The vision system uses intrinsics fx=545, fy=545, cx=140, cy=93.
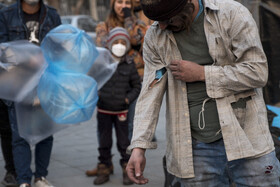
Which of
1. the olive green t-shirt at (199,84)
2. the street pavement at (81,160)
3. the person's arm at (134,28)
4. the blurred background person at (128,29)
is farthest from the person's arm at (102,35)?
the olive green t-shirt at (199,84)

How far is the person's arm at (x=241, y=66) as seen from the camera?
8.41 ft

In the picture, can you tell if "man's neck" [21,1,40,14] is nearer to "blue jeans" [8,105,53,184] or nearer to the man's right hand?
"blue jeans" [8,105,53,184]

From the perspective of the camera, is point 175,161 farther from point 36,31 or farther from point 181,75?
point 36,31

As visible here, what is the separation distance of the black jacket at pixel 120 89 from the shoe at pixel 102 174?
572 mm

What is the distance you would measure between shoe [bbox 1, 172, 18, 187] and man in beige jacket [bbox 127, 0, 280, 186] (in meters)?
2.68

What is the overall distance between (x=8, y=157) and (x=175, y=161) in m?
2.86

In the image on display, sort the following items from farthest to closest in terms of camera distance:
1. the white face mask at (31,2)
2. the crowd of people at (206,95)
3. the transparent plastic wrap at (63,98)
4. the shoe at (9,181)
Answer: the shoe at (9,181), the white face mask at (31,2), the transparent plastic wrap at (63,98), the crowd of people at (206,95)

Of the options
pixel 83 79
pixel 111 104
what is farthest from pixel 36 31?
pixel 111 104

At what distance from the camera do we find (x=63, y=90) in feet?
15.1

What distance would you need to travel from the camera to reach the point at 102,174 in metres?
5.29

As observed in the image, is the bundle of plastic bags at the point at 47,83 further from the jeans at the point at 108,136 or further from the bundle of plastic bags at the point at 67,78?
the jeans at the point at 108,136

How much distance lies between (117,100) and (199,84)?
2587 mm

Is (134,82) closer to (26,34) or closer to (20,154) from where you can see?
(26,34)

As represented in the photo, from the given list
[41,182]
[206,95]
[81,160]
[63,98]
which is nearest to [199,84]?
[206,95]
